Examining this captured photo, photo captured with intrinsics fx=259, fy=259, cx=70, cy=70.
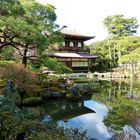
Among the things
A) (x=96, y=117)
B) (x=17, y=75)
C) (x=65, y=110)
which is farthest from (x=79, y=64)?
(x=96, y=117)

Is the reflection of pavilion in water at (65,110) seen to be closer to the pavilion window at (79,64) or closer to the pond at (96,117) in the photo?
the pond at (96,117)

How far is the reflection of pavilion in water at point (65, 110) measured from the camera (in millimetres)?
13305

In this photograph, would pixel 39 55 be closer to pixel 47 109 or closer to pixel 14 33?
pixel 14 33

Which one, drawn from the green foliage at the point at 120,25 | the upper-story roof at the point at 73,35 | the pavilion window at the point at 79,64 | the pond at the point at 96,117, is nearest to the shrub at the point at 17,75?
the pond at the point at 96,117

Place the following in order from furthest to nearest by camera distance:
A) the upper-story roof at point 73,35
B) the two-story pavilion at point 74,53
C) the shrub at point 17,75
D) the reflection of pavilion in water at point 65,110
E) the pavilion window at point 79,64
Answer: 1. the upper-story roof at point 73,35
2. the pavilion window at point 79,64
3. the two-story pavilion at point 74,53
4. the shrub at point 17,75
5. the reflection of pavilion in water at point 65,110

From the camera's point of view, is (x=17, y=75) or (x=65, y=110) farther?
(x=65, y=110)

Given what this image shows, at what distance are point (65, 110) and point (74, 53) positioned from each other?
24240 millimetres

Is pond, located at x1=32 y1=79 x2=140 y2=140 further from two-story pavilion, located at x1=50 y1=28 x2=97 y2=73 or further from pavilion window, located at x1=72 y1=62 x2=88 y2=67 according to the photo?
pavilion window, located at x1=72 y1=62 x2=88 y2=67

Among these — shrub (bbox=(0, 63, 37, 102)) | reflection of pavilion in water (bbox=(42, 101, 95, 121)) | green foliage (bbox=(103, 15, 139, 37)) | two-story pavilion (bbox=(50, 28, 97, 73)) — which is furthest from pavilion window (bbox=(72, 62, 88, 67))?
shrub (bbox=(0, 63, 37, 102))

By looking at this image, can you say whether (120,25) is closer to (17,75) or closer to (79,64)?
(79,64)

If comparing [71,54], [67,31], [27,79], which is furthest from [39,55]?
[67,31]

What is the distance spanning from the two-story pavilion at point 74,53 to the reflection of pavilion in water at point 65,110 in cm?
1928

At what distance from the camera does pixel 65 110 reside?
14.8m

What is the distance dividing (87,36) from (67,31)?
3.21 metres
